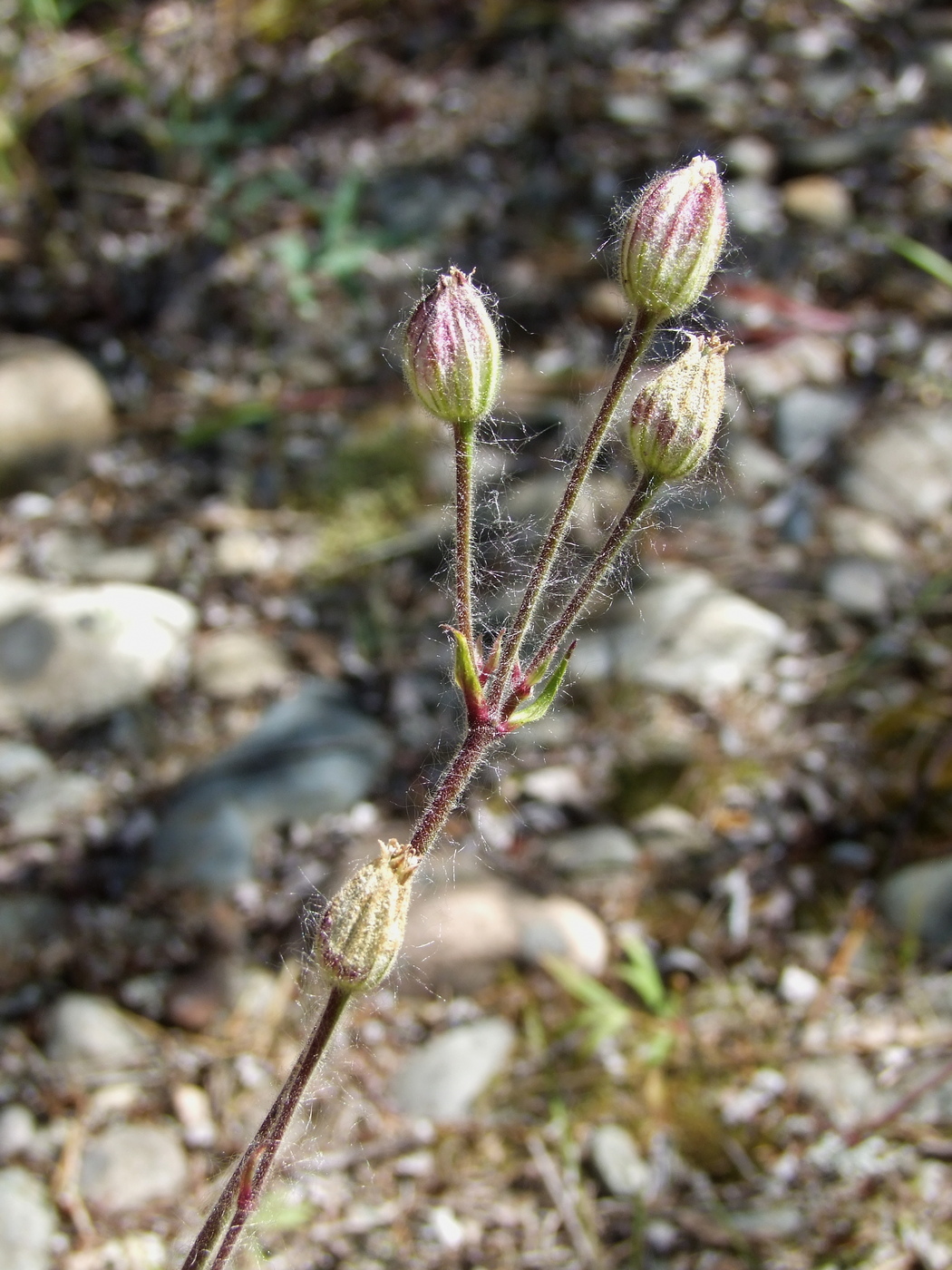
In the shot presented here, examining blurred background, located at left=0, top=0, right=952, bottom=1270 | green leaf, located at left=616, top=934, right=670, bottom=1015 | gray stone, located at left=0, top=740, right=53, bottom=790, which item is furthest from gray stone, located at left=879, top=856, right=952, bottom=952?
gray stone, located at left=0, top=740, right=53, bottom=790

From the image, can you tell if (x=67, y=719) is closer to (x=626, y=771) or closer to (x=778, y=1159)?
(x=626, y=771)

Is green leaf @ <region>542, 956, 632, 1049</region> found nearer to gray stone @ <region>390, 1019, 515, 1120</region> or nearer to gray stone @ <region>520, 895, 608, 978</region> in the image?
gray stone @ <region>520, 895, 608, 978</region>

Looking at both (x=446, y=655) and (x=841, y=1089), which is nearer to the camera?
(x=841, y=1089)

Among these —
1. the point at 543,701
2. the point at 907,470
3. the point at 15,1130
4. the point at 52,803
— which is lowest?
the point at 15,1130

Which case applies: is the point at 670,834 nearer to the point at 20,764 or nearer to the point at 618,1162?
the point at 618,1162

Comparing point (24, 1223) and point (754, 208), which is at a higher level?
point (754, 208)

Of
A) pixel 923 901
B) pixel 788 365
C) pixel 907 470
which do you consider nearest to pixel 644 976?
pixel 923 901

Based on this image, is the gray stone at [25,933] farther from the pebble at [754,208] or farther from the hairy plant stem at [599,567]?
Result: the pebble at [754,208]
